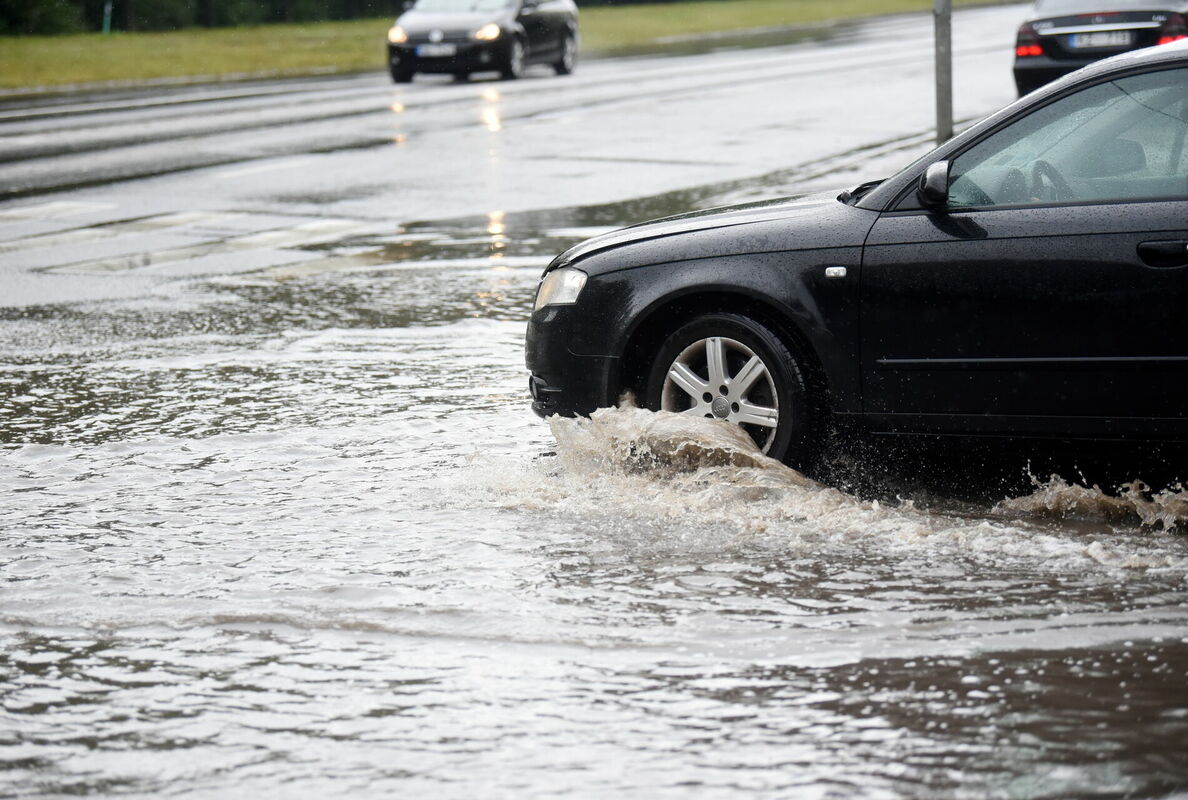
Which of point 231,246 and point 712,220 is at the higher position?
point 712,220

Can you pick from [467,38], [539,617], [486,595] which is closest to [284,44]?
[467,38]

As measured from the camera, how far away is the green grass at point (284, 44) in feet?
116

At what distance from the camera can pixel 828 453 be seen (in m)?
6.56

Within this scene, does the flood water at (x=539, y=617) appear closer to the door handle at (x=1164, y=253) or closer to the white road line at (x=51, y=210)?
the door handle at (x=1164, y=253)

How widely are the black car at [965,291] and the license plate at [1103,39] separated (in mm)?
14266

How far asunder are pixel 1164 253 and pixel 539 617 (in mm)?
2294

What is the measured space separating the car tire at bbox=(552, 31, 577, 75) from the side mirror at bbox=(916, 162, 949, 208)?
2626 cm

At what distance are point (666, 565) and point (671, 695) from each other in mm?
1165

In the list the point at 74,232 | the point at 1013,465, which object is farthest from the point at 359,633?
the point at 74,232

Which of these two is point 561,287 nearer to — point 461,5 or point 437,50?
point 437,50

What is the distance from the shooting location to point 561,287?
7070 mm

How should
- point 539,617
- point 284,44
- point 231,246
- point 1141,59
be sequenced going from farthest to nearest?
point 284,44 → point 231,246 → point 1141,59 → point 539,617

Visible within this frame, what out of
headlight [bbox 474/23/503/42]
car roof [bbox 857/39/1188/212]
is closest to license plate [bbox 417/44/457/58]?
headlight [bbox 474/23/503/42]

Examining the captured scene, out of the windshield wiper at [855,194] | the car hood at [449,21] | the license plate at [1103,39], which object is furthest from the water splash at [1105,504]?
the car hood at [449,21]
